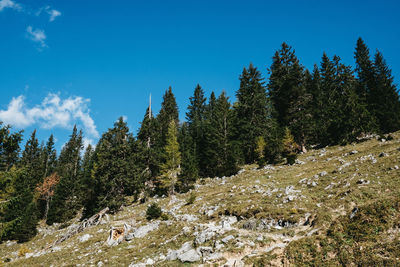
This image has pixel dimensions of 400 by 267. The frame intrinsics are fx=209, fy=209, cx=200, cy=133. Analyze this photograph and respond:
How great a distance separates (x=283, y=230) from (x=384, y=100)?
3487cm

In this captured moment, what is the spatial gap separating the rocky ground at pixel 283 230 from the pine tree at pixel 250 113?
16591 mm

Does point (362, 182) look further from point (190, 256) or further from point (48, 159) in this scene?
point (48, 159)

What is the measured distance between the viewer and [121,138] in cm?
3288

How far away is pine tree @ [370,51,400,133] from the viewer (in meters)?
30.0

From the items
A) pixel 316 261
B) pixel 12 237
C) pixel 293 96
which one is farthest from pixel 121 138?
pixel 316 261

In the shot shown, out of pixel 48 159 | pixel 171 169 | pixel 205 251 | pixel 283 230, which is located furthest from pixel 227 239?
pixel 48 159

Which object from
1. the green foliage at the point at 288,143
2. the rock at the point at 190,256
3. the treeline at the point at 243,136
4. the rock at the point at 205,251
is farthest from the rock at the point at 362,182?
the green foliage at the point at 288,143

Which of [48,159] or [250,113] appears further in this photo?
[48,159]

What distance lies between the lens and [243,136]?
37250 mm

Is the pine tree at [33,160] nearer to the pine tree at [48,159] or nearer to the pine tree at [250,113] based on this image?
the pine tree at [48,159]

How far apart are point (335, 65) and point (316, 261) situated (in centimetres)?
4608

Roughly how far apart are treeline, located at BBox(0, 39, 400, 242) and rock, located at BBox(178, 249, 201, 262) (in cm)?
2049

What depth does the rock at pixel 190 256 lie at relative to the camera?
32.2 feet

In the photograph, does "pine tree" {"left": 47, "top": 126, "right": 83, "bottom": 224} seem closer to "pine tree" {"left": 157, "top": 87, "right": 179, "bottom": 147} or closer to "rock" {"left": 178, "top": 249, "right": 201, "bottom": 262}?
"pine tree" {"left": 157, "top": 87, "right": 179, "bottom": 147}
